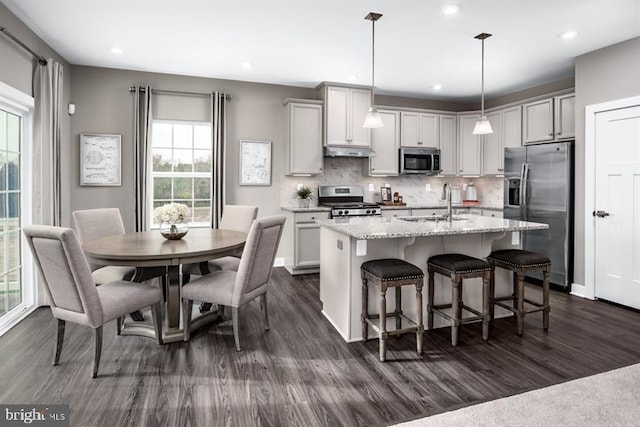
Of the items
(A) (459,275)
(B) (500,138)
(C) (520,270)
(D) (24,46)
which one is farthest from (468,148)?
(D) (24,46)

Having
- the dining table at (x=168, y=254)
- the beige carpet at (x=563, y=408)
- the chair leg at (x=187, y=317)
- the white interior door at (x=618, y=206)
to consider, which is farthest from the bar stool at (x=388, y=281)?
the white interior door at (x=618, y=206)

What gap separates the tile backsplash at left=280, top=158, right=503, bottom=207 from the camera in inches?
223

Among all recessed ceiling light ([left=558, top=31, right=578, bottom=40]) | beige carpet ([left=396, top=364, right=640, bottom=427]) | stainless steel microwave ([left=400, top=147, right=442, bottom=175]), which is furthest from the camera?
stainless steel microwave ([left=400, top=147, right=442, bottom=175])

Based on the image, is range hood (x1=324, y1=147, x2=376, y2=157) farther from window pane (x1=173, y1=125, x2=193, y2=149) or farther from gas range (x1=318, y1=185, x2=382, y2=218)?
window pane (x1=173, y1=125, x2=193, y2=149)

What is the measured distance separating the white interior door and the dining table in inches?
149

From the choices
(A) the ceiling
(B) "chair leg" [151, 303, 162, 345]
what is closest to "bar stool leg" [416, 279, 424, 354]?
(B) "chair leg" [151, 303, 162, 345]

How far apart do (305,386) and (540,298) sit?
3.02 metres

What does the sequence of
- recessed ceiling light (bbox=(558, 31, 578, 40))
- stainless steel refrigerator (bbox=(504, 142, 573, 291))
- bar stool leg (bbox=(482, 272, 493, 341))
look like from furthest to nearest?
stainless steel refrigerator (bbox=(504, 142, 573, 291)) → recessed ceiling light (bbox=(558, 31, 578, 40)) → bar stool leg (bbox=(482, 272, 493, 341))

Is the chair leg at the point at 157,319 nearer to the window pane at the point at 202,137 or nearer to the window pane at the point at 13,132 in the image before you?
the window pane at the point at 13,132

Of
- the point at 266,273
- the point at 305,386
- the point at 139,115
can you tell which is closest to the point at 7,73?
the point at 139,115

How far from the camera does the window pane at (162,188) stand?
5105mm

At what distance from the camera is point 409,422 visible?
1963mm

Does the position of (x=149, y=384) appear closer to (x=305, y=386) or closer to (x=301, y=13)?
(x=305, y=386)

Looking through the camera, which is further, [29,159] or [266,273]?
[29,159]
